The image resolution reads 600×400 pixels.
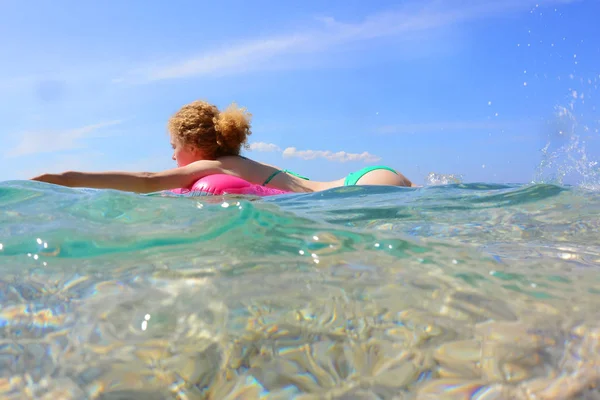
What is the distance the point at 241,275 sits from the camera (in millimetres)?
1304

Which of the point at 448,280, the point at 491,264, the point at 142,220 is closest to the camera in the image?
the point at 448,280

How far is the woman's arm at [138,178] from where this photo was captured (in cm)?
446

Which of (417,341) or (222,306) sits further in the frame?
(222,306)

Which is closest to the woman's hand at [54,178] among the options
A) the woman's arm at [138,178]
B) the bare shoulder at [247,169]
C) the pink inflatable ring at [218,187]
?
the woman's arm at [138,178]

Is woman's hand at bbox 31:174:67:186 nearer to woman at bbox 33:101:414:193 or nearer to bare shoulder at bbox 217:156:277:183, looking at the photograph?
woman at bbox 33:101:414:193

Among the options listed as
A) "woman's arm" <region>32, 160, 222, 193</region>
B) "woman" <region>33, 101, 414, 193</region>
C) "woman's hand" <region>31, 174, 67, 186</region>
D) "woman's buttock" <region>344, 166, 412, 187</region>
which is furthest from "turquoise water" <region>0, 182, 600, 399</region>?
"woman's buttock" <region>344, 166, 412, 187</region>

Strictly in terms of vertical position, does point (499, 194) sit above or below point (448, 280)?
above

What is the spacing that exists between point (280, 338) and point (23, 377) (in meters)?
0.49

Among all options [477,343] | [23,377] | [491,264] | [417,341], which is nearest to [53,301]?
[23,377]

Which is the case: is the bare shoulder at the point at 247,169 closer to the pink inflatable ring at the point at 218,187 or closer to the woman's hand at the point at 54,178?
the pink inflatable ring at the point at 218,187

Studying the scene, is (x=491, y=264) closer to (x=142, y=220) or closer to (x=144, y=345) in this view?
(x=144, y=345)

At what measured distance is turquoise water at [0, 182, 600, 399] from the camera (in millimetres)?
885

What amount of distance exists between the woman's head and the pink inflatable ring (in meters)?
1.24

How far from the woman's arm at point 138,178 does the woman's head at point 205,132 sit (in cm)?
83
